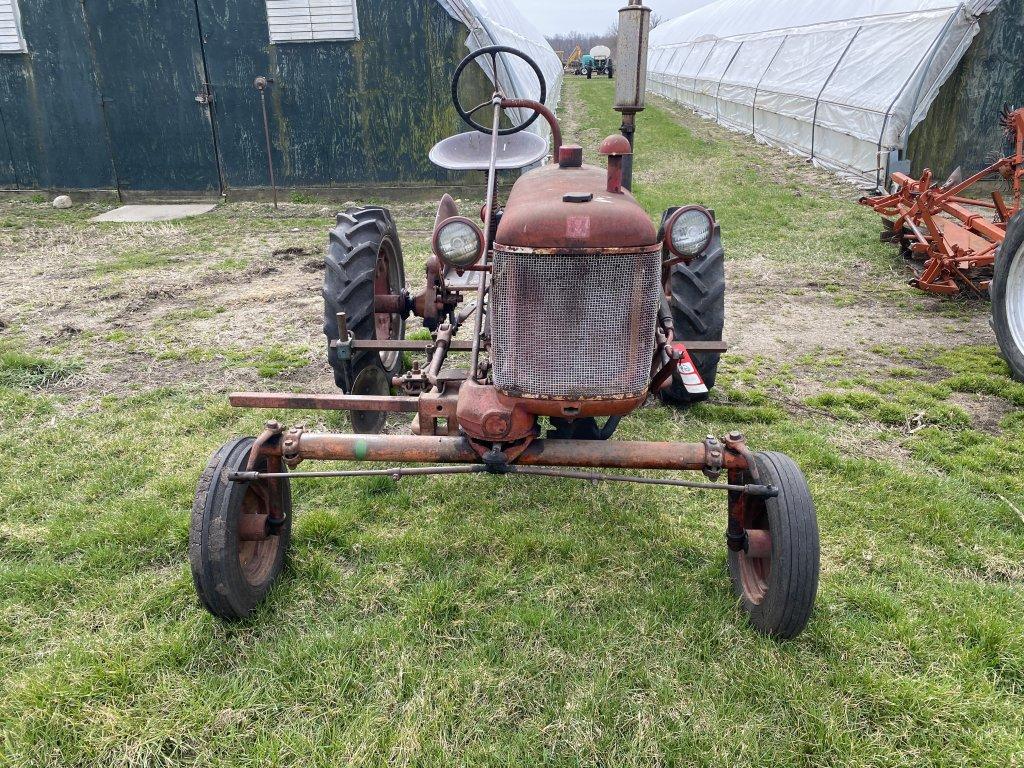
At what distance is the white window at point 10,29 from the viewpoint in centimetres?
965

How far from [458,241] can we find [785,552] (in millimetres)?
1513

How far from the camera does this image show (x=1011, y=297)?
4285 mm

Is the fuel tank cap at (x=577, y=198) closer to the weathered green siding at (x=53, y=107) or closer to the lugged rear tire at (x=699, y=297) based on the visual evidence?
the lugged rear tire at (x=699, y=297)

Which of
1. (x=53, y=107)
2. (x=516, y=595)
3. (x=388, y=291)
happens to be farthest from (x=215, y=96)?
(x=516, y=595)

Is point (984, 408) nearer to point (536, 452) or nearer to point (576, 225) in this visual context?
point (536, 452)

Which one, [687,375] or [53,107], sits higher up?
[53,107]

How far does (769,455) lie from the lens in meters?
2.39

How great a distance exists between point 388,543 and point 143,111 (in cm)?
958

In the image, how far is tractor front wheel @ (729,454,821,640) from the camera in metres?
2.19

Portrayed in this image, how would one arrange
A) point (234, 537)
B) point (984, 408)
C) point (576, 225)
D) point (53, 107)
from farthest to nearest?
point (53, 107), point (984, 408), point (234, 537), point (576, 225)

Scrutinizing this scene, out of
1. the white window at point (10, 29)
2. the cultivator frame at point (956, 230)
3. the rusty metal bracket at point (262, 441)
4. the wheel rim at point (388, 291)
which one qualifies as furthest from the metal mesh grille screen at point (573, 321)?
the white window at point (10, 29)

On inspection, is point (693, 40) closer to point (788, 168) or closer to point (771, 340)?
point (788, 168)

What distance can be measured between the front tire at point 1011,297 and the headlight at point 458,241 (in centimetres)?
356

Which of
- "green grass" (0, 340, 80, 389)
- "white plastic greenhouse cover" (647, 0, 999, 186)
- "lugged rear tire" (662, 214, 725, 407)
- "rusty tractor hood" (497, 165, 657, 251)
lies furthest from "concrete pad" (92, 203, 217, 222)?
"white plastic greenhouse cover" (647, 0, 999, 186)
